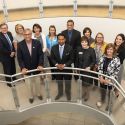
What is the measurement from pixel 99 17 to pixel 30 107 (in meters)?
3.59

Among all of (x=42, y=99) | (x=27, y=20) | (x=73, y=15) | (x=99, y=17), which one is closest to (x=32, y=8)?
(x=27, y=20)

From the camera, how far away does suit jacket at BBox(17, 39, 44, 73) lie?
578 centimetres

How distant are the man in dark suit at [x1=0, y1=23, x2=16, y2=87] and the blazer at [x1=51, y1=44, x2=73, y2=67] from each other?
1.23m

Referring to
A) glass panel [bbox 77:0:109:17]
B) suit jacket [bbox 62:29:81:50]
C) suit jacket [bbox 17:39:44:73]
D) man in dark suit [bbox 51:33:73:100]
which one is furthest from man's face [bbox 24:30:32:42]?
glass panel [bbox 77:0:109:17]

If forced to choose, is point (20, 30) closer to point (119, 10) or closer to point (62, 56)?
point (62, 56)

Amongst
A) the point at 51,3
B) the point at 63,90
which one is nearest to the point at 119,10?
the point at 51,3

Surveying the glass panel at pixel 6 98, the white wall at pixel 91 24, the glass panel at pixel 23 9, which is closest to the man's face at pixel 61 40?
the glass panel at pixel 6 98

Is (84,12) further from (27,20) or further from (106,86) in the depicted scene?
(106,86)

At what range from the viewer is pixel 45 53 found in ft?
21.6

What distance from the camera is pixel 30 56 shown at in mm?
5887

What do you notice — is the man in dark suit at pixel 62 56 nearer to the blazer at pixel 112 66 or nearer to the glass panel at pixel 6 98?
the blazer at pixel 112 66

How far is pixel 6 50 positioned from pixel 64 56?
1577 mm

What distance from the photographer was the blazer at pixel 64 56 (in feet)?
19.1

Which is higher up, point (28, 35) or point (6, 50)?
point (28, 35)
